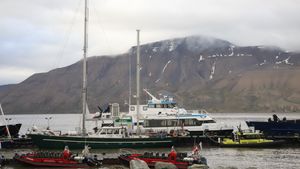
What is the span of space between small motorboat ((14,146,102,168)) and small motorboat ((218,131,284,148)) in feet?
80.1

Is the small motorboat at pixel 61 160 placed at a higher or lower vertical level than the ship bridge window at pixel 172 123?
lower

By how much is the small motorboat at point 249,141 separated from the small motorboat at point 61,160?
80.1 feet

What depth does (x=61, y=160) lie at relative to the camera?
42000mm

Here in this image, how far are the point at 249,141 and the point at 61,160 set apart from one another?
2887 centimetres

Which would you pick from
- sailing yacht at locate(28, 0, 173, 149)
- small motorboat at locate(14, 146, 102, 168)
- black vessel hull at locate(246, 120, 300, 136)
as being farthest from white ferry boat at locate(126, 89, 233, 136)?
small motorboat at locate(14, 146, 102, 168)

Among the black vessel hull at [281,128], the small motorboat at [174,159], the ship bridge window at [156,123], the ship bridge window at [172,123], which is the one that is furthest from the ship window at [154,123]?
the small motorboat at [174,159]

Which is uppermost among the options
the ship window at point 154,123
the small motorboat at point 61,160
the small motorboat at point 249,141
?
the ship window at point 154,123

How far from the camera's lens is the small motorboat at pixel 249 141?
61.8 metres

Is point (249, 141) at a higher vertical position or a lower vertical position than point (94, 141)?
lower

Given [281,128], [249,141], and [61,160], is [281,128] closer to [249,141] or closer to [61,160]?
[249,141]

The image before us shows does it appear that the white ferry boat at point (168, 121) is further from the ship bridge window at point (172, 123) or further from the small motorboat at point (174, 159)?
the small motorboat at point (174, 159)

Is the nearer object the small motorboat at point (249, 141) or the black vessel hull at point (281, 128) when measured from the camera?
the small motorboat at point (249, 141)

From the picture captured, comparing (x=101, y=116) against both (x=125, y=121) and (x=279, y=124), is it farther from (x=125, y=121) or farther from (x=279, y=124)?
(x=279, y=124)

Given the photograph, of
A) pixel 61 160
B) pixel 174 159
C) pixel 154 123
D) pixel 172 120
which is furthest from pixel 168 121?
pixel 61 160
